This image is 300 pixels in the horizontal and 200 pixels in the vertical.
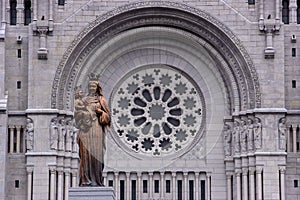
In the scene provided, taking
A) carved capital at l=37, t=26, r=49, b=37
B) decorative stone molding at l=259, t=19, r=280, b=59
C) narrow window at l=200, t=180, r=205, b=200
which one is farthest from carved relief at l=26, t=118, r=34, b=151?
decorative stone molding at l=259, t=19, r=280, b=59

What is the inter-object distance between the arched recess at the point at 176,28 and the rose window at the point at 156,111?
174 cm

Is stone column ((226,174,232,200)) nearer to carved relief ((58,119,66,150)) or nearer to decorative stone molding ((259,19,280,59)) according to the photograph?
decorative stone molding ((259,19,280,59))

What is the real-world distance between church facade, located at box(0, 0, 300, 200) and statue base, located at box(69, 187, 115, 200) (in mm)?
17860

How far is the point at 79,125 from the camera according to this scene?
27500mm

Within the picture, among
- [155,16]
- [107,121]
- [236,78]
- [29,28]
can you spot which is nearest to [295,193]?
[236,78]

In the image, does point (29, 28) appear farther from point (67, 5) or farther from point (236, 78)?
point (236, 78)

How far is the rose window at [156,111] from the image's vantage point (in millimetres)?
46781

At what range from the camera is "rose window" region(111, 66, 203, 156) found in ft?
153

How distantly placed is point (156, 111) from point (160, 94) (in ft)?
2.40

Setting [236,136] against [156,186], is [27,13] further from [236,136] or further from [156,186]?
[236,136]

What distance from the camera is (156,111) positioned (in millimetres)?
47000

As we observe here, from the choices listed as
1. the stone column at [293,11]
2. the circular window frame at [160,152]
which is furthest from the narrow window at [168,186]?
the stone column at [293,11]

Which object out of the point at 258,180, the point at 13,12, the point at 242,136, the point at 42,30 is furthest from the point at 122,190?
the point at 13,12

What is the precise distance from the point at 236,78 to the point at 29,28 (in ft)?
26.7
